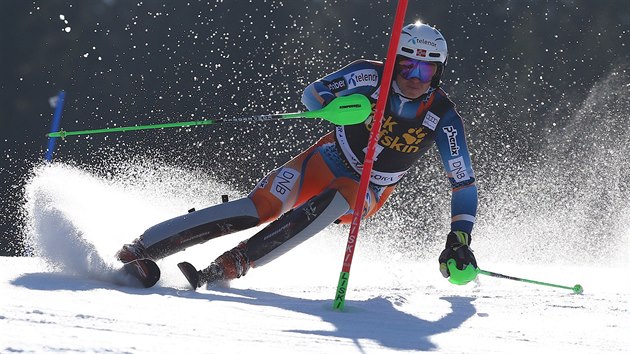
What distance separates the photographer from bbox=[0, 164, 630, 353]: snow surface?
2.64m

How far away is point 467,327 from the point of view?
3350mm

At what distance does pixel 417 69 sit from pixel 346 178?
67cm

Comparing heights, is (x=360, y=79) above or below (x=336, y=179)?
above

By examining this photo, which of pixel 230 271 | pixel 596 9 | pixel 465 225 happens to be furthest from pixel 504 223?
pixel 596 9

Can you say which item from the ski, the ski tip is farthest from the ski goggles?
the ski

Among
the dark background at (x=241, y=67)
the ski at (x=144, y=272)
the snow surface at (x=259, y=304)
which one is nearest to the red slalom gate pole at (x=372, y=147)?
the snow surface at (x=259, y=304)

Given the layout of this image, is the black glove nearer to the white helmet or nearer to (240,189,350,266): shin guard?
(240,189,350,266): shin guard

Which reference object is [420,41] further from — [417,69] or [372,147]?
[372,147]

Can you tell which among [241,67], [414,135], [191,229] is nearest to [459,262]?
[414,135]

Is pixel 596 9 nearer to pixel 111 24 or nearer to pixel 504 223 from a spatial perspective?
pixel 111 24

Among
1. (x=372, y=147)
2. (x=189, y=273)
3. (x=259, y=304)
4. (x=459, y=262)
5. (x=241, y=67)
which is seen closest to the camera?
(x=259, y=304)

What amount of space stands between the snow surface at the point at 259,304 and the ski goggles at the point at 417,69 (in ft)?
3.43

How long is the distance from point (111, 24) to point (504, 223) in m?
11.3

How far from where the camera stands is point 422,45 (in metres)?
4.59
